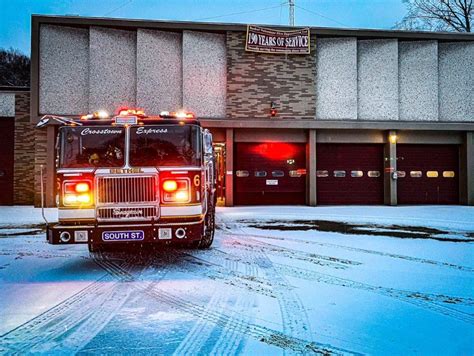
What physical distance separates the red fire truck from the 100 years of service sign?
14.4 m

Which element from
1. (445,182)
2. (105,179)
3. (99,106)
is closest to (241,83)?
(99,106)

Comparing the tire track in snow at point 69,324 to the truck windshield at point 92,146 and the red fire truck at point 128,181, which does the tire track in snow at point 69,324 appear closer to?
the red fire truck at point 128,181

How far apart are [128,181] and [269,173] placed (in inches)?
575

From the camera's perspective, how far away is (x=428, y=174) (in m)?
21.7

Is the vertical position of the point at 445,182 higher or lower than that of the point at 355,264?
higher

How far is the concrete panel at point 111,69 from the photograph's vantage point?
774 inches

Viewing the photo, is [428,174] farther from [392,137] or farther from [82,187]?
[82,187]

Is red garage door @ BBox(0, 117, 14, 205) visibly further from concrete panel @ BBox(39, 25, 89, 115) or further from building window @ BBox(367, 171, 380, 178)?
building window @ BBox(367, 171, 380, 178)

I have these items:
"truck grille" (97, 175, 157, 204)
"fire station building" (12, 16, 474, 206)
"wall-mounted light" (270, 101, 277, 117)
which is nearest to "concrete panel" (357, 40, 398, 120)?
A: "fire station building" (12, 16, 474, 206)

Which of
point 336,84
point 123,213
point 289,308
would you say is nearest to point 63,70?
point 336,84

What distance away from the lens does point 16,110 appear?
21734 mm

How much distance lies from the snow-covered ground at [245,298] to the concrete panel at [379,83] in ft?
39.5

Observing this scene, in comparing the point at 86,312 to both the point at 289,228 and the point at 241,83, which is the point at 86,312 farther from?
the point at 241,83

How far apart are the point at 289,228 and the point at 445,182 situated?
1315cm
